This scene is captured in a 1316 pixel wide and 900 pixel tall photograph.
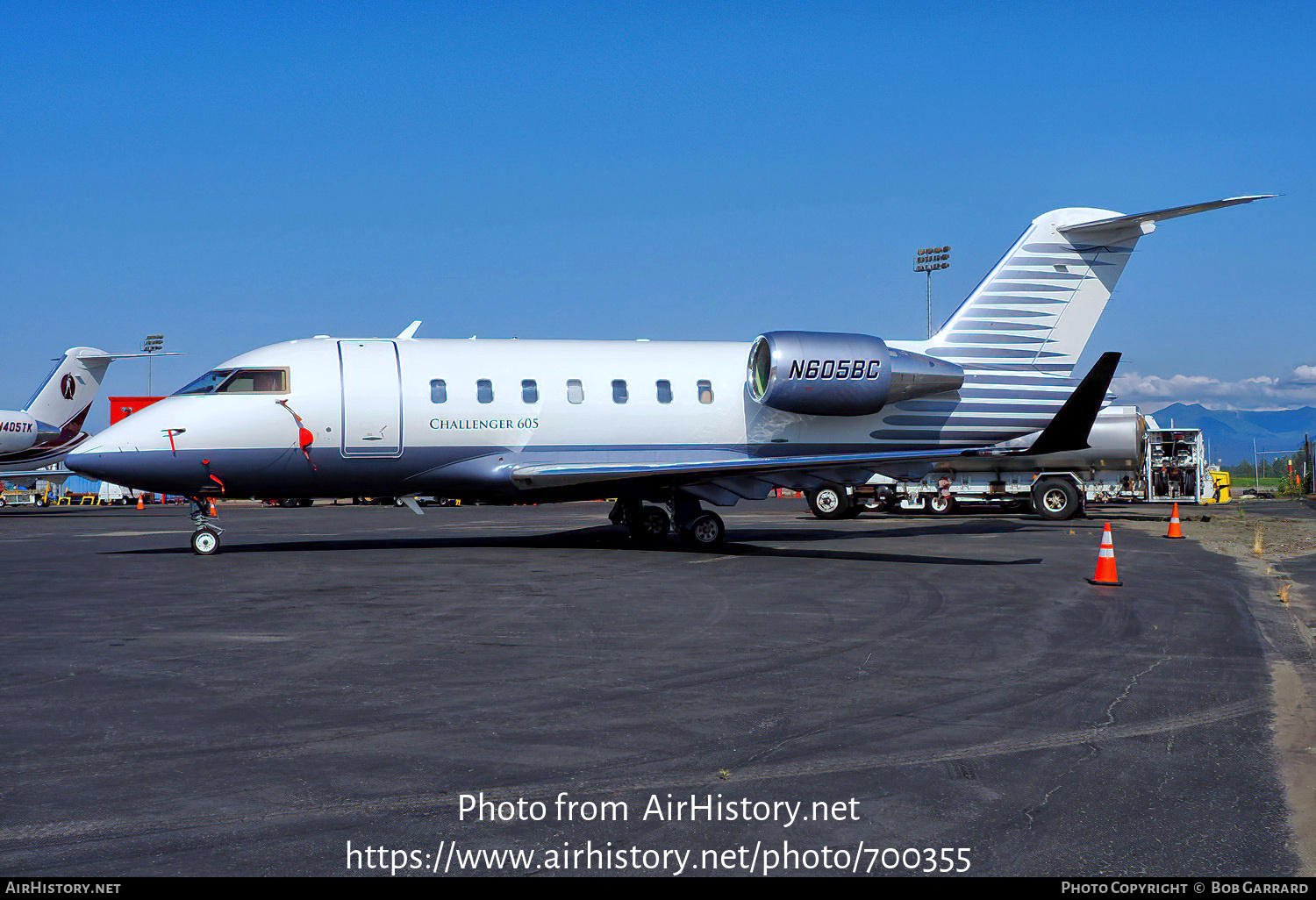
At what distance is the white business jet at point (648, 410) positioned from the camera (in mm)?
17609

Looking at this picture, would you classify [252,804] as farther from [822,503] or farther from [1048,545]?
[822,503]

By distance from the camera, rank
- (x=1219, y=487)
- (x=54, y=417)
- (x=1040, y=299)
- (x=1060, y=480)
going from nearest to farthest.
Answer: (x=1040, y=299)
(x=1060, y=480)
(x=54, y=417)
(x=1219, y=487)

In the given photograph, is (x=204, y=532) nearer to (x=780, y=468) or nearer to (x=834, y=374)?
(x=780, y=468)

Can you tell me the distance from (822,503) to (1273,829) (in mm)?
27018

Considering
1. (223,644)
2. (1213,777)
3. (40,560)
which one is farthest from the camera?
(40,560)

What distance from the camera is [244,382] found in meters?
17.9

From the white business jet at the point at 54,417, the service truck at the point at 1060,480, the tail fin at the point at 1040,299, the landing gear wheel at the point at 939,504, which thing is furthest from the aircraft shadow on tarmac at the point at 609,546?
the white business jet at the point at 54,417

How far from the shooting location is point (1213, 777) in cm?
545

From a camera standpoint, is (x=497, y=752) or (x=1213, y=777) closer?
(x=1213, y=777)

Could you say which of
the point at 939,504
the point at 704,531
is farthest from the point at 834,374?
the point at 939,504

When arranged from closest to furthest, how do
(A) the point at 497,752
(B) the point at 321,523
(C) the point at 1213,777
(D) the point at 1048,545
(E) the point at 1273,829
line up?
1. (E) the point at 1273,829
2. (C) the point at 1213,777
3. (A) the point at 497,752
4. (D) the point at 1048,545
5. (B) the point at 321,523

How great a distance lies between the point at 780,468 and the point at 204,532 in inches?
396
